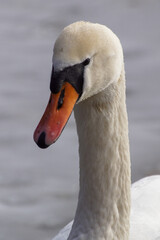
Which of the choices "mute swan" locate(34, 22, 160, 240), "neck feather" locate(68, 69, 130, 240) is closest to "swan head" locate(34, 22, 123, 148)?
"mute swan" locate(34, 22, 160, 240)

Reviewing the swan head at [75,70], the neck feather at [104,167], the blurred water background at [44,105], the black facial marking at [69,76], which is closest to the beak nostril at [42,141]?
the swan head at [75,70]

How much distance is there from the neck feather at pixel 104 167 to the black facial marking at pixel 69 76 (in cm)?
19

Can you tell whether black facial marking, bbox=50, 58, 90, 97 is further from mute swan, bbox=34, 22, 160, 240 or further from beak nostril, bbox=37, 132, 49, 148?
beak nostril, bbox=37, 132, 49, 148

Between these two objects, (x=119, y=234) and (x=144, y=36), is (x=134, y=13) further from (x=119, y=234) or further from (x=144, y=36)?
(x=119, y=234)

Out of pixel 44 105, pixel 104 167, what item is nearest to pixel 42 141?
pixel 104 167

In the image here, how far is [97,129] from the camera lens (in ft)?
8.96

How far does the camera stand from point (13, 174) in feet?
14.1

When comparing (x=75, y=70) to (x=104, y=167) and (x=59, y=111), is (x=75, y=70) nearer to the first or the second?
(x=59, y=111)

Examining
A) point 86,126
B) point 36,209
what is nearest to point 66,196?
point 36,209

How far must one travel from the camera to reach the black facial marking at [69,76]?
239 centimetres

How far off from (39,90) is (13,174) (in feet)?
3.34

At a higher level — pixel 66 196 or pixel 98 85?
pixel 98 85

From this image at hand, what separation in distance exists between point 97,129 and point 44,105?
229 cm

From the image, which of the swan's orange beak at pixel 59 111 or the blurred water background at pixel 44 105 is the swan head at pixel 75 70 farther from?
the blurred water background at pixel 44 105
